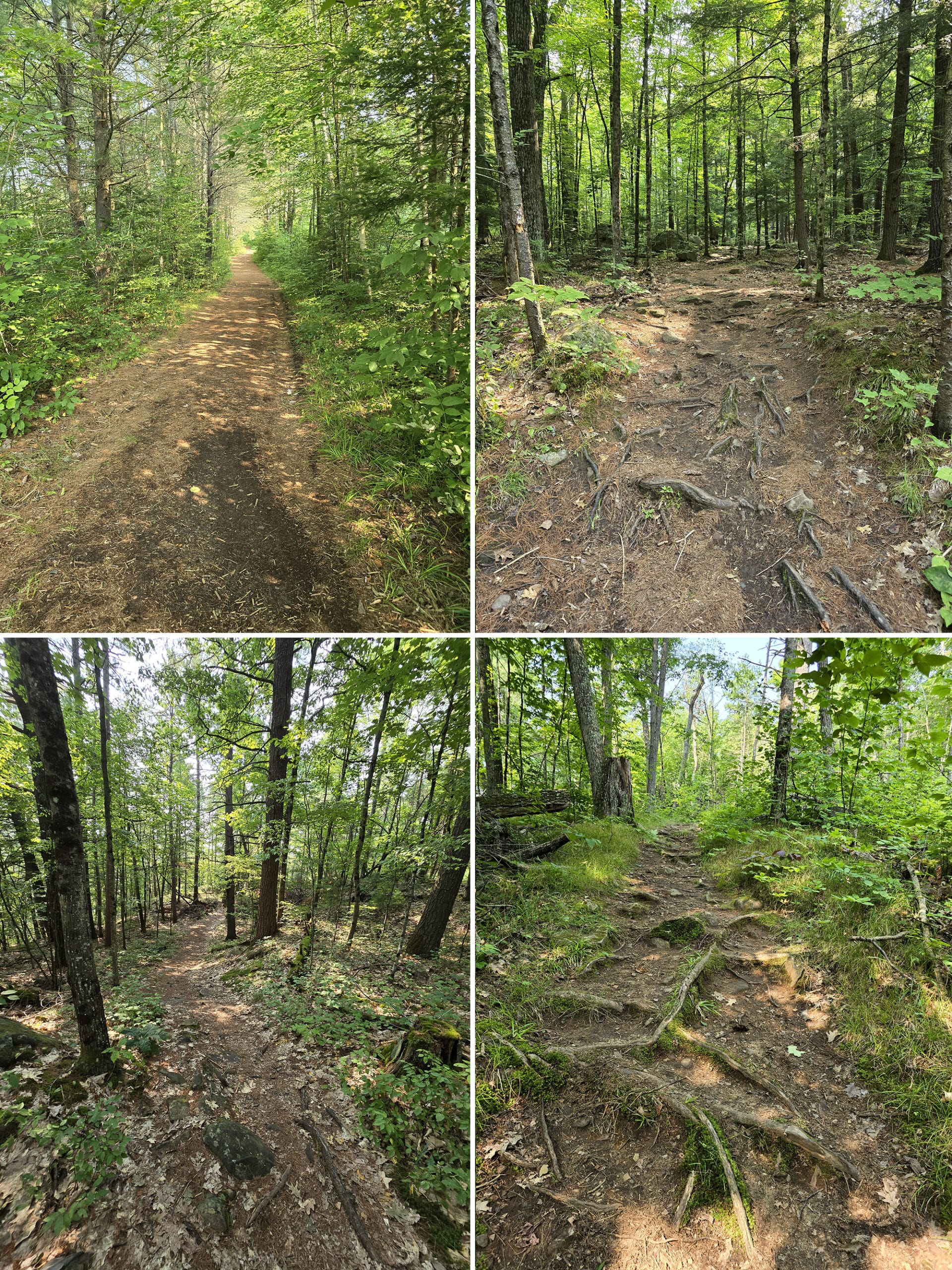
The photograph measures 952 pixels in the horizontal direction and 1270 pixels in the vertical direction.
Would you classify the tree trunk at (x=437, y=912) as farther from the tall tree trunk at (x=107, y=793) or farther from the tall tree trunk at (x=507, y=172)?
the tall tree trunk at (x=507, y=172)

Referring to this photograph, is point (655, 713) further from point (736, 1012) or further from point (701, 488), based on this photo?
point (736, 1012)

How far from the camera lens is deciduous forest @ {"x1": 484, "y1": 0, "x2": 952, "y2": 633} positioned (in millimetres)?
4840

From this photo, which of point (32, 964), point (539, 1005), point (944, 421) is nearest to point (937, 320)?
point (944, 421)

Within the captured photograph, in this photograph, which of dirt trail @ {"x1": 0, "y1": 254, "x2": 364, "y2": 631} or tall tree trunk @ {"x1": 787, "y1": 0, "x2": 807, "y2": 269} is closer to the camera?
dirt trail @ {"x1": 0, "y1": 254, "x2": 364, "y2": 631}

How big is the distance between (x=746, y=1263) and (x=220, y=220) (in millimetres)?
28942

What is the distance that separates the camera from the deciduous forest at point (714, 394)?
15.9 feet

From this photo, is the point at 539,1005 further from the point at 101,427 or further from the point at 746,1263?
the point at 101,427

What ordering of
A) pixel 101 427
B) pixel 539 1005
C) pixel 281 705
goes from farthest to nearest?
pixel 101 427
pixel 281 705
pixel 539 1005

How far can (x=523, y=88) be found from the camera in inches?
310

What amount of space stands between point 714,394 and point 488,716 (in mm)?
4303

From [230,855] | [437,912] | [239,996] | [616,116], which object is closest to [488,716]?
[437,912]

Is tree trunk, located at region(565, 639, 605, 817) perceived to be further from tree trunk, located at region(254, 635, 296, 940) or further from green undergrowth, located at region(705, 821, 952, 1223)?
tree trunk, located at region(254, 635, 296, 940)

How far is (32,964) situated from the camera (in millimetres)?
4992

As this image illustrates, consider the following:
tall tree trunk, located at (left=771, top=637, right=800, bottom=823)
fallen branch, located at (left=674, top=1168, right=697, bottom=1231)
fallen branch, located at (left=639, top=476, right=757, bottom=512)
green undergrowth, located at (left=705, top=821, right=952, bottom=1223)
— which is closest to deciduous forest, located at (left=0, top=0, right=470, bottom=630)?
fallen branch, located at (left=639, top=476, right=757, bottom=512)
